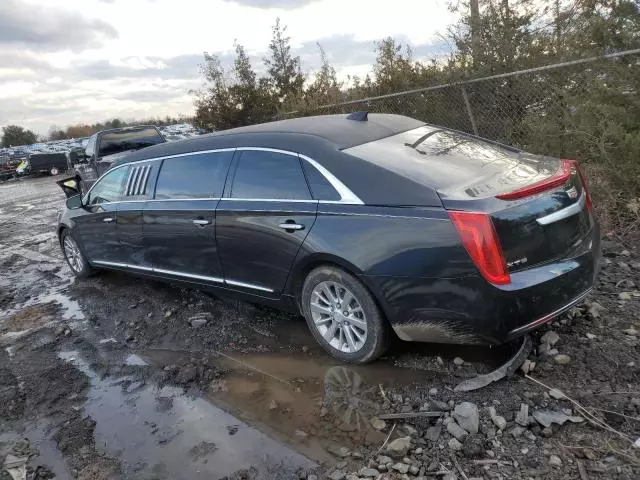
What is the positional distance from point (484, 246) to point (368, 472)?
1337 mm

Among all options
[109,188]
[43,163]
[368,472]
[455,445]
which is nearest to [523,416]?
[455,445]

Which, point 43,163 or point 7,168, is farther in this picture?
point 7,168

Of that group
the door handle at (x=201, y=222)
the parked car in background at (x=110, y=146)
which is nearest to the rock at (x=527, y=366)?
the door handle at (x=201, y=222)

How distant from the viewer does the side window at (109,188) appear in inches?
227

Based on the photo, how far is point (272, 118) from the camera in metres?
14.3

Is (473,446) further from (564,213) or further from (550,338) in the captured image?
(564,213)

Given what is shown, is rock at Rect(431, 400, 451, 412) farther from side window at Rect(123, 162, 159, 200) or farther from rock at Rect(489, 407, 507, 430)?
side window at Rect(123, 162, 159, 200)

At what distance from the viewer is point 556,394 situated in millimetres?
3059

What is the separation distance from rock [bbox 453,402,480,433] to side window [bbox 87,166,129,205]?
4189mm

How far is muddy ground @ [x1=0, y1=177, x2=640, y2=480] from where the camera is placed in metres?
2.78

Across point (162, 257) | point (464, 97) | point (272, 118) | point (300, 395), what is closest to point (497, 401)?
point (300, 395)

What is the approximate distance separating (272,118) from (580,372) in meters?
12.1

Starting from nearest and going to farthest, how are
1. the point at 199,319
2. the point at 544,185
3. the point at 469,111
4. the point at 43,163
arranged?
the point at 544,185
the point at 199,319
the point at 469,111
the point at 43,163

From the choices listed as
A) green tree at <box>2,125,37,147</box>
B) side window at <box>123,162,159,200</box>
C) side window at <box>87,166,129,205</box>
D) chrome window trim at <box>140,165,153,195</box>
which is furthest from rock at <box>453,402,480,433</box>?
green tree at <box>2,125,37,147</box>
